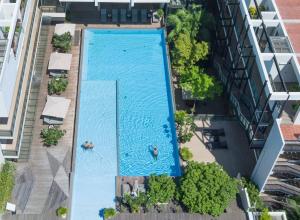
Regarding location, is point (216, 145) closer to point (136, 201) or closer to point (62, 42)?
point (136, 201)

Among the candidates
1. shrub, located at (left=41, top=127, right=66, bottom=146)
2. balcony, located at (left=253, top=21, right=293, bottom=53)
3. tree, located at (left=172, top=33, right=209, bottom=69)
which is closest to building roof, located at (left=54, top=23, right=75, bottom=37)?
tree, located at (left=172, top=33, right=209, bottom=69)

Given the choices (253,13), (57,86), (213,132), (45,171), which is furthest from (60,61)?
(253,13)

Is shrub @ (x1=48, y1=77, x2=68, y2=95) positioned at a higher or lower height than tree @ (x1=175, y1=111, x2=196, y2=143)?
higher

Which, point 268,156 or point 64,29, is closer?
point 268,156

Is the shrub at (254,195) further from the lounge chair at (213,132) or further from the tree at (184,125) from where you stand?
the tree at (184,125)

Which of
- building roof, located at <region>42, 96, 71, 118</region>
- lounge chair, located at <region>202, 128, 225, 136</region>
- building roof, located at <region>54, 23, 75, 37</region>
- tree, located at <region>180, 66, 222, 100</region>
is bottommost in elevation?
lounge chair, located at <region>202, 128, 225, 136</region>

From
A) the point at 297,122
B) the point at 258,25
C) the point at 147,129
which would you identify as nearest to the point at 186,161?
the point at 147,129

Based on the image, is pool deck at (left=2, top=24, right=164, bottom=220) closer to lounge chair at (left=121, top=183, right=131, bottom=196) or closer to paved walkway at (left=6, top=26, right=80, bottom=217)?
paved walkway at (left=6, top=26, right=80, bottom=217)
